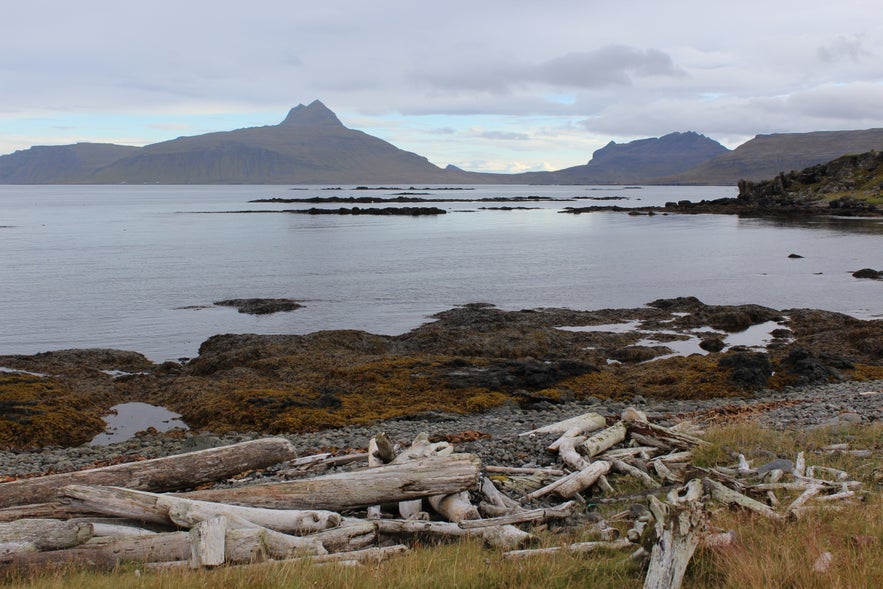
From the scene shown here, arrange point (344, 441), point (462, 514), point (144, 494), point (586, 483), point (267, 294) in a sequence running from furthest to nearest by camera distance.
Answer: point (267, 294), point (344, 441), point (586, 483), point (462, 514), point (144, 494)

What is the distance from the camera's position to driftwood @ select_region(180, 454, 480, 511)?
25.9 ft

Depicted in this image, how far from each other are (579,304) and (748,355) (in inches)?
601

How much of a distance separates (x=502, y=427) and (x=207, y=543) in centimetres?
912

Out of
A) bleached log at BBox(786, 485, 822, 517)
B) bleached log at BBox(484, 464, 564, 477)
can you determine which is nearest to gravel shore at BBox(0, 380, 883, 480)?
bleached log at BBox(484, 464, 564, 477)

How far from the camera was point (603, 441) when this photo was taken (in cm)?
1081

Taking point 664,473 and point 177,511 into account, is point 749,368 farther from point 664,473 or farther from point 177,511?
point 177,511

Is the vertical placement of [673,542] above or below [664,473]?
above

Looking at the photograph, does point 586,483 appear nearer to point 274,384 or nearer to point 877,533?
point 877,533

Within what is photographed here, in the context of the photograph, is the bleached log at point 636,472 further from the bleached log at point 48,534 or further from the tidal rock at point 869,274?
the tidal rock at point 869,274

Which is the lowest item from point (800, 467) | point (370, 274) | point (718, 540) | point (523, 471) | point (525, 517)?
point (370, 274)

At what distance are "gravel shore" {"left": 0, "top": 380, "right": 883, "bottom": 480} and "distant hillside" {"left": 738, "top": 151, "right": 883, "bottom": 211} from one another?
340 feet

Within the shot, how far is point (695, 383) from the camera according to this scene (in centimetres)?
2002

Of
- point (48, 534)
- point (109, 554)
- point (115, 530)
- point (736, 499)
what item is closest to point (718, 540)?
point (736, 499)

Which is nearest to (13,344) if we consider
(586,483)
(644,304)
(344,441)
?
(344,441)
